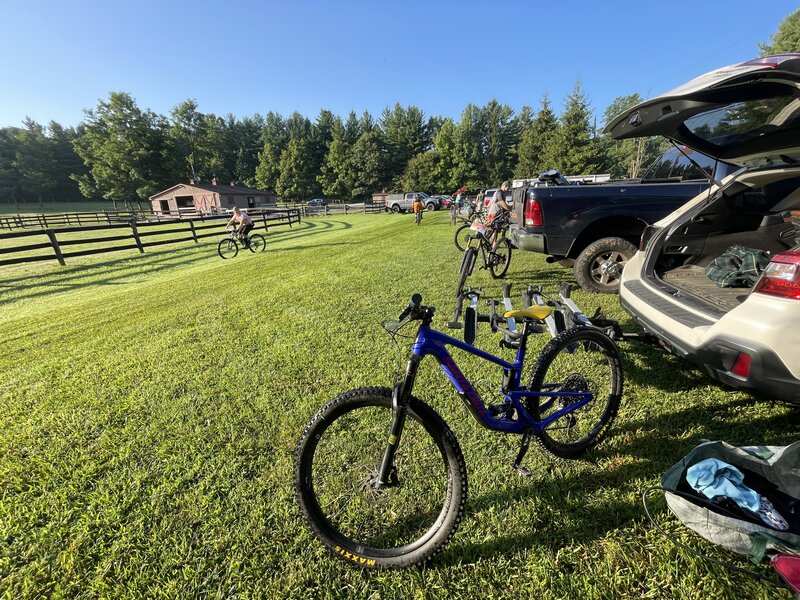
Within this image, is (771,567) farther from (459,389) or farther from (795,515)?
(459,389)

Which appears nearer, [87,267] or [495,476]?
[495,476]

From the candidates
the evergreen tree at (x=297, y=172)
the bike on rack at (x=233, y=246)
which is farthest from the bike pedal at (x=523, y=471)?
the evergreen tree at (x=297, y=172)

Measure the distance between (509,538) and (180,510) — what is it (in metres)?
1.93

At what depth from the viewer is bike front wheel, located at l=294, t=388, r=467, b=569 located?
64.2 inches

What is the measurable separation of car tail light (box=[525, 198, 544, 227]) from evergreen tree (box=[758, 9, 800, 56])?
54.9 meters

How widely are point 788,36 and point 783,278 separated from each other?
6278 cm

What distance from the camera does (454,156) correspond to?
185 feet

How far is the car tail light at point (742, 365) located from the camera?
1.86 m

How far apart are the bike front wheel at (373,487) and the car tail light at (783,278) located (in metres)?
1.94

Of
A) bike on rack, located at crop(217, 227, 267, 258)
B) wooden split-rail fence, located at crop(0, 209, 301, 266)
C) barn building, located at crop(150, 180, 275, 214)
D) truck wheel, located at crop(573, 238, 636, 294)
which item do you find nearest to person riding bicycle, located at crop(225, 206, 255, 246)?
bike on rack, located at crop(217, 227, 267, 258)

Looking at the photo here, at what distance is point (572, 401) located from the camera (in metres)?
2.29

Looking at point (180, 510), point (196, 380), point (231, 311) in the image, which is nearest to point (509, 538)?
point (180, 510)

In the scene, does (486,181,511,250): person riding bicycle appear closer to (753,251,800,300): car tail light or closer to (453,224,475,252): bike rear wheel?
(453,224,475,252): bike rear wheel

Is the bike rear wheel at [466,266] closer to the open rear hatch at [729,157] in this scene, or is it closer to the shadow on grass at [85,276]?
the open rear hatch at [729,157]
